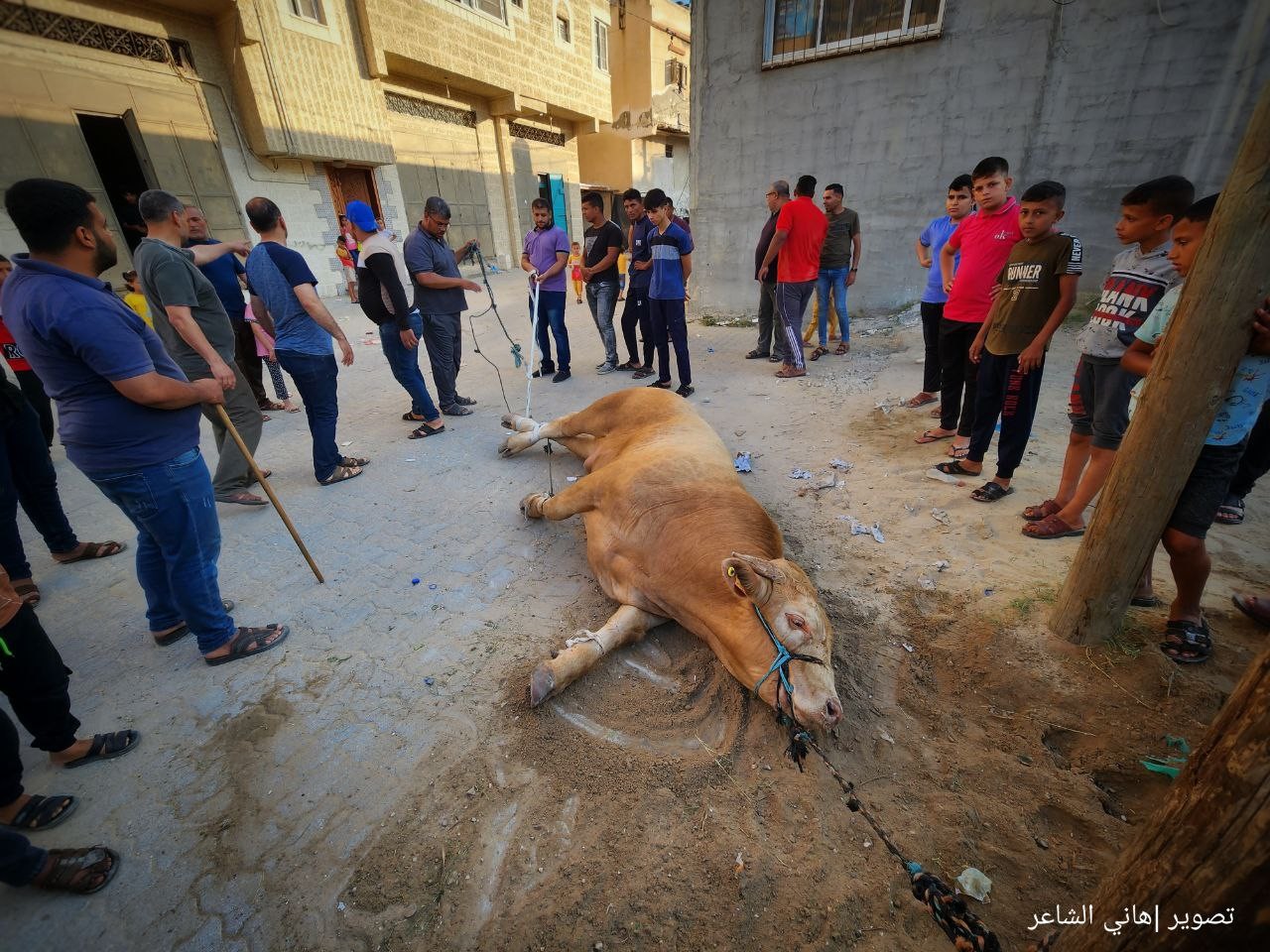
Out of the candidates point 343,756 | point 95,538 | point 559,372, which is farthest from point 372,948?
point 559,372

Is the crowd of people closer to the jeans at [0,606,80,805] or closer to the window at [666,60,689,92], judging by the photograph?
the jeans at [0,606,80,805]

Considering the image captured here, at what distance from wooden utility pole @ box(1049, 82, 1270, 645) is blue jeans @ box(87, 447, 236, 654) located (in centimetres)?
430

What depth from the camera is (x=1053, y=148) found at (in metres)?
8.05

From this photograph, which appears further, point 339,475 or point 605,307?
point 605,307

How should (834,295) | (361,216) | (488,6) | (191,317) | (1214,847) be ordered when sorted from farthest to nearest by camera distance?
(488,6) → (834,295) → (361,216) → (191,317) → (1214,847)

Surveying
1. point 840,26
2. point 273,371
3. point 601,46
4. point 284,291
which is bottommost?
point 273,371

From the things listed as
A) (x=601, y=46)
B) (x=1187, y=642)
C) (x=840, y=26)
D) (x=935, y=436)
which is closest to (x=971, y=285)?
(x=935, y=436)

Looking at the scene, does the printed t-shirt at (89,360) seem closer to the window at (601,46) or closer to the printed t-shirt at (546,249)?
the printed t-shirt at (546,249)

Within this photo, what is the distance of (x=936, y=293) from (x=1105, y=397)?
9.78 feet

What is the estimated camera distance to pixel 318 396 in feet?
14.8

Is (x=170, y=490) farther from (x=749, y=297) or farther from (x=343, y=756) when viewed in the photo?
(x=749, y=297)

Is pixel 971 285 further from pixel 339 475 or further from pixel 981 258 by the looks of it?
pixel 339 475

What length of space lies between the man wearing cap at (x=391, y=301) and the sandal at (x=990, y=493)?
509 centimetres

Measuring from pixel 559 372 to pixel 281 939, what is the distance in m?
6.51
